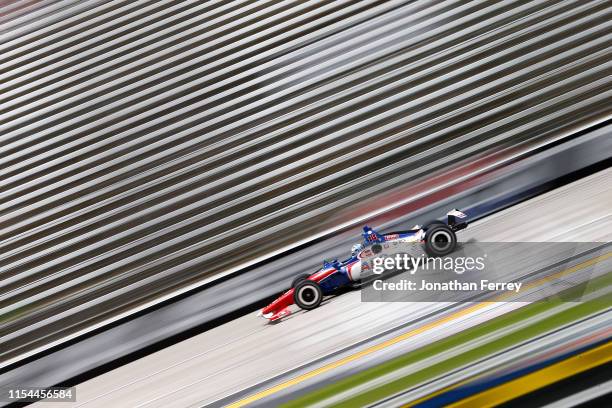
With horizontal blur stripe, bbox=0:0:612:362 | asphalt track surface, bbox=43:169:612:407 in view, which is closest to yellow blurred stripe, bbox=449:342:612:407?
asphalt track surface, bbox=43:169:612:407

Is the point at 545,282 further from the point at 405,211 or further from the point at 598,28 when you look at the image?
the point at 598,28

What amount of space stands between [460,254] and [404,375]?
2401 mm

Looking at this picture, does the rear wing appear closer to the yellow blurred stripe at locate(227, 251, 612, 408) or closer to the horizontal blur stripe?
the horizontal blur stripe

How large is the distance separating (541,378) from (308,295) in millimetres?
3300

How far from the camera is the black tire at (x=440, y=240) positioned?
201 inches

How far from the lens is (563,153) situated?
257 inches

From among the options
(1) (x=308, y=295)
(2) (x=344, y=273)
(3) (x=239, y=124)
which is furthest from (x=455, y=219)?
(3) (x=239, y=124)

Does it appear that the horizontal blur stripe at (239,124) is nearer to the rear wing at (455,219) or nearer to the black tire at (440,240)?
the rear wing at (455,219)

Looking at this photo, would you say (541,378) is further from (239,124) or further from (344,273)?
(239,124)

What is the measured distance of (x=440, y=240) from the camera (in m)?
5.15

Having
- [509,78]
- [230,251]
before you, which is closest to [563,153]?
[509,78]

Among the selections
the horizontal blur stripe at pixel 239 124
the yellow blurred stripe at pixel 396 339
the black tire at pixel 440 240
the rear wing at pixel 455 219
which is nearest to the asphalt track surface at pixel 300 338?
the yellow blurred stripe at pixel 396 339

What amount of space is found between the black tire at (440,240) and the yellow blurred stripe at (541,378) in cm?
276

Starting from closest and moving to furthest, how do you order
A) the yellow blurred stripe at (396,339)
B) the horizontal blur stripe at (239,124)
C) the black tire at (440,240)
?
the yellow blurred stripe at (396,339) → the black tire at (440,240) → the horizontal blur stripe at (239,124)
